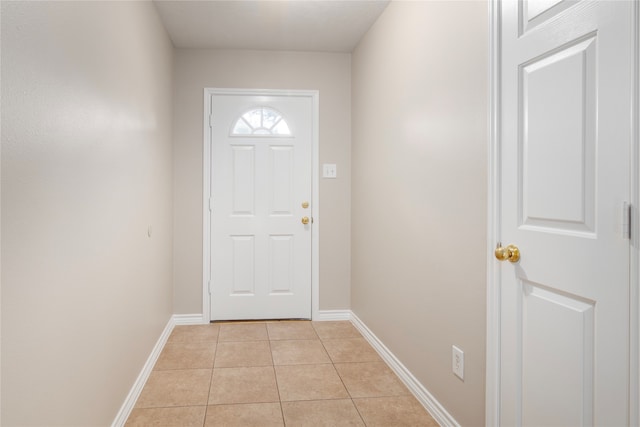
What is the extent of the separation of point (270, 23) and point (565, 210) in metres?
2.53

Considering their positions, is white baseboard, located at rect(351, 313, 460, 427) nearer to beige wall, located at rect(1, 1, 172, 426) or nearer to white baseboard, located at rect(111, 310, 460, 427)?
white baseboard, located at rect(111, 310, 460, 427)

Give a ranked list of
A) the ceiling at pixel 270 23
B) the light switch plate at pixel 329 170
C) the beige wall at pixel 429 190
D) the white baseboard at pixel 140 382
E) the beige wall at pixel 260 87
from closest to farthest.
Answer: the beige wall at pixel 429 190 < the white baseboard at pixel 140 382 < the ceiling at pixel 270 23 < the beige wall at pixel 260 87 < the light switch plate at pixel 329 170

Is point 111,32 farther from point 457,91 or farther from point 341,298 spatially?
point 341,298

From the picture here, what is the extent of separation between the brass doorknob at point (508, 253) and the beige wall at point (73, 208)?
1.45 meters

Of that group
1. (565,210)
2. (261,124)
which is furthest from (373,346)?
(565,210)

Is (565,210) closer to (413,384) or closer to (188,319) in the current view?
(413,384)

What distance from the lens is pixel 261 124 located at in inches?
147

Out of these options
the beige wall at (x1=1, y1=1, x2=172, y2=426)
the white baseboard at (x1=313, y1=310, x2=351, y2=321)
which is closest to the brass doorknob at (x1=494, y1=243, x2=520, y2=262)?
the beige wall at (x1=1, y1=1, x2=172, y2=426)

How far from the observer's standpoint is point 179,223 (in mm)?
3643

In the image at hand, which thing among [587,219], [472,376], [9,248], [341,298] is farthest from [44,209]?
[341,298]

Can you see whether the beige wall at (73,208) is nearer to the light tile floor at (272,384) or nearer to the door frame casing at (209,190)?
the light tile floor at (272,384)

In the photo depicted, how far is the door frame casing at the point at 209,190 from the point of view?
3.66 metres

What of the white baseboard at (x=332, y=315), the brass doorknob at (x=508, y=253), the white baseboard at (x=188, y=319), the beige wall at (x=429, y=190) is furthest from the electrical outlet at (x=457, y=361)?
the white baseboard at (x=188, y=319)

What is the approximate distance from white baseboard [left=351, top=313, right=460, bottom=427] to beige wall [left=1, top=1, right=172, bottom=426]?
1477 millimetres
